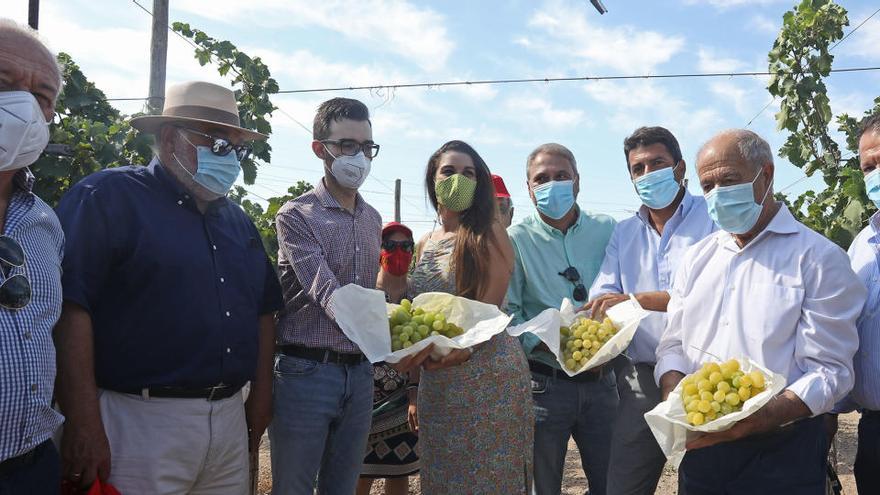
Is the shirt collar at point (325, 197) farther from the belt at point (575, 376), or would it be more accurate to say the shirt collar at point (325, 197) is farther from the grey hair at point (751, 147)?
the grey hair at point (751, 147)

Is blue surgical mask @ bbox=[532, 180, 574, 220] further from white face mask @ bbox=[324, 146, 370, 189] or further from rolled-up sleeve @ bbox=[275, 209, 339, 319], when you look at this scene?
rolled-up sleeve @ bbox=[275, 209, 339, 319]

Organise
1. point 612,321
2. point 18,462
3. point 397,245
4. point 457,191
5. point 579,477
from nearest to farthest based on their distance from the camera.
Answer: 1. point 18,462
2. point 612,321
3. point 457,191
4. point 397,245
5. point 579,477

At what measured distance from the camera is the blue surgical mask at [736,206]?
253 cm

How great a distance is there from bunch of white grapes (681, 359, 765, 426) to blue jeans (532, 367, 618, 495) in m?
1.08

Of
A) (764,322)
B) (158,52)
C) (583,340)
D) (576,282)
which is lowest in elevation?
(583,340)

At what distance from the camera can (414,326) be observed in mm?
2822

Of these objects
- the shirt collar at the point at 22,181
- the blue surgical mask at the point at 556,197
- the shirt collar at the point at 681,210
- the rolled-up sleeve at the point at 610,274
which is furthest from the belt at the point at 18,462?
the shirt collar at the point at 681,210

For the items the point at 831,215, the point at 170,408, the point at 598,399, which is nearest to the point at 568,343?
the point at 598,399

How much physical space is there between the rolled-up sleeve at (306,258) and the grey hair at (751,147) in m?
1.72

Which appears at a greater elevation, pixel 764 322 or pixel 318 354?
pixel 764 322

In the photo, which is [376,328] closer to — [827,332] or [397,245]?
[397,245]

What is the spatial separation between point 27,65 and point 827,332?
277 centimetres

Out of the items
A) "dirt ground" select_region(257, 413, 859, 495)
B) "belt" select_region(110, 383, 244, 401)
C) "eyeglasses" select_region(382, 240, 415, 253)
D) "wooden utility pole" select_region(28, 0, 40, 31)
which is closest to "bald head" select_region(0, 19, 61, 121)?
"belt" select_region(110, 383, 244, 401)

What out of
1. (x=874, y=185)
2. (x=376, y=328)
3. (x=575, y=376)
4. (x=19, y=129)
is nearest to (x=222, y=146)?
(x=19, y=129)
